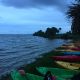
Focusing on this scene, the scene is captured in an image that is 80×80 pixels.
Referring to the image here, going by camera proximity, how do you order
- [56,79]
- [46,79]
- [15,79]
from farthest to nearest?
1. [15,79]
2. [56,79]
3. [46,79]

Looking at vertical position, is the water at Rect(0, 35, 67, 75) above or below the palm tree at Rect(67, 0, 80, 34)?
below

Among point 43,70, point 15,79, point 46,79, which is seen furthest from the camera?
point 43,70

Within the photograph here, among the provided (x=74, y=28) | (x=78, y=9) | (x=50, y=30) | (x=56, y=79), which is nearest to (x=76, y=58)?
(x=74, y=28)

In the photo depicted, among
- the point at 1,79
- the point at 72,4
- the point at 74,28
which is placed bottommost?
the point at 1,79

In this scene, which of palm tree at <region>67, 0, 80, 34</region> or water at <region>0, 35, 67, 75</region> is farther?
water at <region>0, 35, 67, 75</region>

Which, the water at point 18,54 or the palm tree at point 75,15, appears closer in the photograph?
the palm tree at point 75,15

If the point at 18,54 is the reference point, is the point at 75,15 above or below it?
above

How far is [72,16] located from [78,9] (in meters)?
0.93

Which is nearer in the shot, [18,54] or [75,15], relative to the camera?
[75,15]

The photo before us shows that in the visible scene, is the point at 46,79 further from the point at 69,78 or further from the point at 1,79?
the point at 1,79

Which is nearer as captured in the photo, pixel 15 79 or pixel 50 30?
pixel 15 79

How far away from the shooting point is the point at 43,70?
16328 millimetres

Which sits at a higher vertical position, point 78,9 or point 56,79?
point 78,9

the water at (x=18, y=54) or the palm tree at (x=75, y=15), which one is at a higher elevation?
the palm tree at (x=75, y=15)
